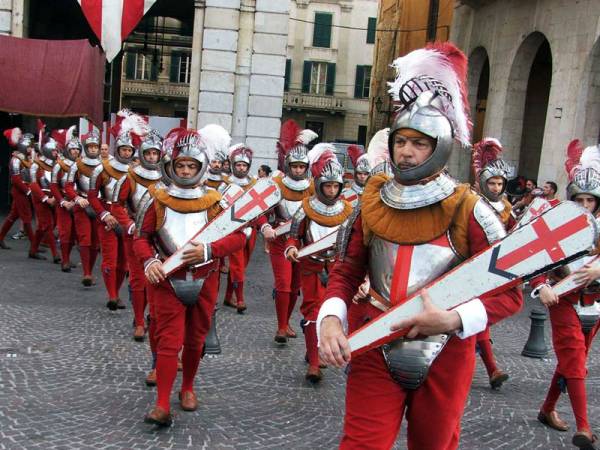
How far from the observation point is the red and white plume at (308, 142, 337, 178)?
669 centimetres

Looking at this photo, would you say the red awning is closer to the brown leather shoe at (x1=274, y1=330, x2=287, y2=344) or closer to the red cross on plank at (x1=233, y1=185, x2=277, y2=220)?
the brown leather shoe at (x1=274, y1=330, x2=287, y2=344)

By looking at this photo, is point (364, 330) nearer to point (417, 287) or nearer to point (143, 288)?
point (417, 287)

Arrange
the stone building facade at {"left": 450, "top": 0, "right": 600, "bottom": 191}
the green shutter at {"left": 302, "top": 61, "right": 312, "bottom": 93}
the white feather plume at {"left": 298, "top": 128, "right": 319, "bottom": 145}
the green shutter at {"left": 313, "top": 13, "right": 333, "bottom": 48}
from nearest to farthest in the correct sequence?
the white feather plume at {"left": 298, "top": 128, "right": 319, "bottom": 145}
the stone building facade at {"left": 450, "top": 0, "right": 600, "bottom": 191}
the green shutter at {"left": 313, "top": 13, "right": 333, "bottom": 48}
the green shutter at {"left": 302, "top": 61, "right": 312, "bottom": 93}

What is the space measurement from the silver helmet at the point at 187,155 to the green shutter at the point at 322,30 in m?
44.2

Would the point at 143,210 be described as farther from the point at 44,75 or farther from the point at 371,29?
the point at 371,29

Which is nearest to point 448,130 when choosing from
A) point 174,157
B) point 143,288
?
point 174,157

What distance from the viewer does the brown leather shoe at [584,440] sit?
4633 millimetres

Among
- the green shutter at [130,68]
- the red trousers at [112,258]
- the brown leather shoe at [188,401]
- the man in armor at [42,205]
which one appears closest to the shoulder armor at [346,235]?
the brown leather shoe at [188,401]

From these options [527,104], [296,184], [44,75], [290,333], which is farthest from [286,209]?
[527,104]

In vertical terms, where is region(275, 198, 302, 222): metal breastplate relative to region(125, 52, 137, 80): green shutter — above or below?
below

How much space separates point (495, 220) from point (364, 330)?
2.40ft

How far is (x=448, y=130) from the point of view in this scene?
3.02 metres

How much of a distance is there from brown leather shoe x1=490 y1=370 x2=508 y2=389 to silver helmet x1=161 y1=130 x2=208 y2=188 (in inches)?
120

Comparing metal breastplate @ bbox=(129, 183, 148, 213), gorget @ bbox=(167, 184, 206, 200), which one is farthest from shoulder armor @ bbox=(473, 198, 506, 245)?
metal breastplate @ bbox=(129, 183, 148, 213)
